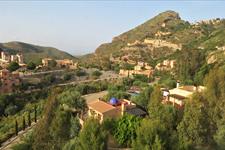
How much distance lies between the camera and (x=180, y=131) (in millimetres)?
19172

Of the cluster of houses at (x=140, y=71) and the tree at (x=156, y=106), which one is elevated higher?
the cluster of houses at (x=140, y=71)

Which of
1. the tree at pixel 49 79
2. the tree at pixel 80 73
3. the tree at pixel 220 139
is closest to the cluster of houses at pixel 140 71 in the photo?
the tree at pixel 80 73

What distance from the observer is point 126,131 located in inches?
802

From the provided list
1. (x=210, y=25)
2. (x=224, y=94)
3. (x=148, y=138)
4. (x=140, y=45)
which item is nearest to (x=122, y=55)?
(x=140, y=45)

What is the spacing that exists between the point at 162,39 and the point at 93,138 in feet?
286

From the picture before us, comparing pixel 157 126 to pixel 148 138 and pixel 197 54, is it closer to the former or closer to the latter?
pixel 148 138

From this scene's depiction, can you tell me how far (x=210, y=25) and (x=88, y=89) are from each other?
79595 millimetres

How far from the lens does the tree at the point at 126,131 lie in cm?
2028

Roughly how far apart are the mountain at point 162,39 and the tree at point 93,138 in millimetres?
54030

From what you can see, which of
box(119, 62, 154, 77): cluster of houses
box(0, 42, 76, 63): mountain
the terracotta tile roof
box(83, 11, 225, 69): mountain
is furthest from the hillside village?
box(0, 42, 76, 63): mountain

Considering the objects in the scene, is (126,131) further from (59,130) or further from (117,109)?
(117,109)

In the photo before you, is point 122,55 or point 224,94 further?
point 122,55

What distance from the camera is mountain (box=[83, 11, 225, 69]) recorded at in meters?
84.6

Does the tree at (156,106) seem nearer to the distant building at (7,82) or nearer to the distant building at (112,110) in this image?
the distant building at (112,110)
